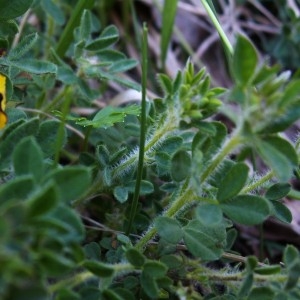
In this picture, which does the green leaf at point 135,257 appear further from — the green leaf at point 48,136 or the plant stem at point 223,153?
the green leaf at point 48,136

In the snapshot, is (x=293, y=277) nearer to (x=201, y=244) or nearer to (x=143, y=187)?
(x=201, y=244)

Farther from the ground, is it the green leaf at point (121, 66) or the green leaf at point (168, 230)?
the green leaf at point (121, 66)

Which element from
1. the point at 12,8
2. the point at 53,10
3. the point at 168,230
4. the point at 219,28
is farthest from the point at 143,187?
the point at 53,10

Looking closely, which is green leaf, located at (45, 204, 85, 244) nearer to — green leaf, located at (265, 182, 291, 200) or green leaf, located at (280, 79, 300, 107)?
green leaf, located at (280, 79, 300, 107)

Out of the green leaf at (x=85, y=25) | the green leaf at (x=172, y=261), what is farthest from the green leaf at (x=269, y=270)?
the green leaf at (x=85, y=25)

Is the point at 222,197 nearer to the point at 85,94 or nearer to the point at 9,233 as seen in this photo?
the point at 9,233

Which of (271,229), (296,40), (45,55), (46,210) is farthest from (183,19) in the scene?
(46,210)
